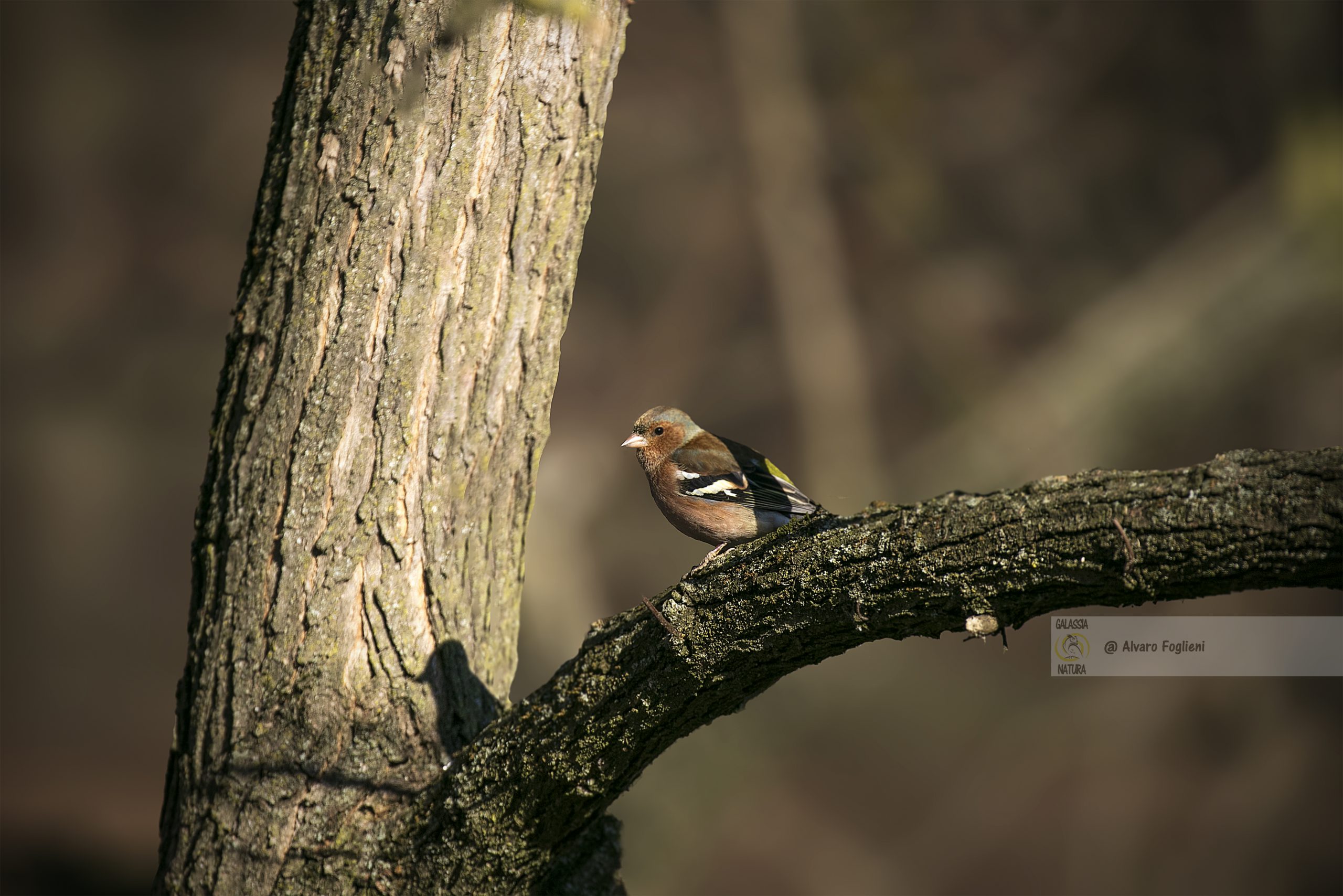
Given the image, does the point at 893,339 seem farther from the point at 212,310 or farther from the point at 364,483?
the point at 364,483

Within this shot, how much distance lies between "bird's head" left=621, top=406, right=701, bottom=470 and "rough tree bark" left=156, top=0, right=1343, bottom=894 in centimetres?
171

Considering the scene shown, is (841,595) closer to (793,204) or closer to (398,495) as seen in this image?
(398,495)

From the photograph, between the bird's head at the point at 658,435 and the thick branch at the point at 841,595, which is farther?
the bird's head at the point at 658,435

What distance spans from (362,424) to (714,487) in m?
1.95

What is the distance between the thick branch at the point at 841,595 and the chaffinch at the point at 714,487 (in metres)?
1.70

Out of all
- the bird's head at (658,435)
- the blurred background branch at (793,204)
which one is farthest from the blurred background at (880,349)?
the bird's head at (658,435)

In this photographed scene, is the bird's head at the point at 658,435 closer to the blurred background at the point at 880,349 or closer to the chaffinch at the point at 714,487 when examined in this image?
the chaffinch at the point at 714,487

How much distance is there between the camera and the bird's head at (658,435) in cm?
494

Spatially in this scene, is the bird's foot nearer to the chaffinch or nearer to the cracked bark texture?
the chaffinch

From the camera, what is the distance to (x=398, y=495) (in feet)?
9.84

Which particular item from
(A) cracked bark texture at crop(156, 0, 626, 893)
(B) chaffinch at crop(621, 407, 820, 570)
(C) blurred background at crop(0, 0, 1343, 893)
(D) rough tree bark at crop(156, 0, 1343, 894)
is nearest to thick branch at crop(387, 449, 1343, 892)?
(D) rough tree bark at crop(156, 0, 1343, 894)

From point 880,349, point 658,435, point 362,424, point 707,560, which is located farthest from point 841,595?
point 880,349

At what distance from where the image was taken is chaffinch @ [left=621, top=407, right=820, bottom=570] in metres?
4.46

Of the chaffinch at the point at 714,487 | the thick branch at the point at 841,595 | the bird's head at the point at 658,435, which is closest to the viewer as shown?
the thick branch at the point at 841,595
